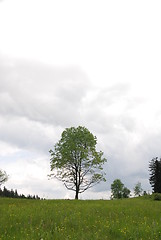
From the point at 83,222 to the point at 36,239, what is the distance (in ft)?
12.8

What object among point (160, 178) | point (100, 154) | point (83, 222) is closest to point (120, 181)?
point (160, 178)

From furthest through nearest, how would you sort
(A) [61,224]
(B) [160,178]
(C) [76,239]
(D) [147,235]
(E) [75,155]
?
(B) [160,178] < (E) [75,155] < (A) [61,224] < (D) [147,235] < (C) [76,239]

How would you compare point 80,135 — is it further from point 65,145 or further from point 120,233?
point 120,233

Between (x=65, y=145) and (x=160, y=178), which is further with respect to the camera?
(x=160, y=178)

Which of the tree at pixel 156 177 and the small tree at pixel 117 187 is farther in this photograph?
the small tree at pixel 117 187

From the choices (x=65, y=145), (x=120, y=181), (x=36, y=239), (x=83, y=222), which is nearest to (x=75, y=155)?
(x=65, y=145)

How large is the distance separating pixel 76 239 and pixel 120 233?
2.15 m

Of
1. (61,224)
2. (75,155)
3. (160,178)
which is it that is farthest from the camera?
(160,178)

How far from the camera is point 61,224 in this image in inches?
483

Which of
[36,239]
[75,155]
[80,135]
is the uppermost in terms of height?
[80,135]

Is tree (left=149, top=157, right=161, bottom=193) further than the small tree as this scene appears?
No

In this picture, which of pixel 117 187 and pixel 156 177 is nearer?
pixel 156 177

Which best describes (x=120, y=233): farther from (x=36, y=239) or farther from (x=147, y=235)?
(x=36, y=239)

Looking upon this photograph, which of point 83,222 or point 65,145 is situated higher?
point 65,145
